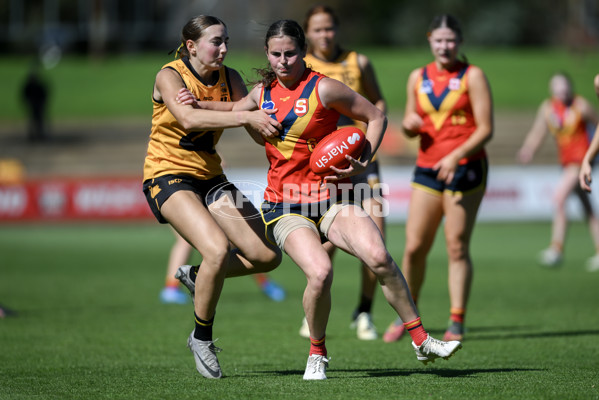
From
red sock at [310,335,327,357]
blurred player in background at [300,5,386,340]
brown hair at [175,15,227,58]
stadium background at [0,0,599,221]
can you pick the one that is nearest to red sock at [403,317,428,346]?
red sock at [310,335,327,357]

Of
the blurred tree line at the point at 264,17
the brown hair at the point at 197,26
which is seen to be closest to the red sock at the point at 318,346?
the brown hair at the point at 197,26

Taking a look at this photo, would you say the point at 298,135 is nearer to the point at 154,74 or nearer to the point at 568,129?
the point at 568,129

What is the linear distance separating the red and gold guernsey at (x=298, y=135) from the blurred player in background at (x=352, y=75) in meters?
1.72

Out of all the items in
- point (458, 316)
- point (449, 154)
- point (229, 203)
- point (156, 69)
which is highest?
point (449, 154)

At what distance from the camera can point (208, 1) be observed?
51000mm

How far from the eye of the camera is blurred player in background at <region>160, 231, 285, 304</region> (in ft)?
30.6

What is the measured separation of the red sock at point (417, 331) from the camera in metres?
5.29

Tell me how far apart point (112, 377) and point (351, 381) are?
1.60m

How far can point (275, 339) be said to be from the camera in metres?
7.24

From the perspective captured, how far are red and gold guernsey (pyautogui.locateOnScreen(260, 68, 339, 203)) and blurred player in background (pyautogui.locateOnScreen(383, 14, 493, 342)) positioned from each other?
1708 millimetres

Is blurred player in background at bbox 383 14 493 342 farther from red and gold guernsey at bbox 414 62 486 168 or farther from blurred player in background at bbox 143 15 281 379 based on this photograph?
blurred player in background at bbox 143 15 281 379

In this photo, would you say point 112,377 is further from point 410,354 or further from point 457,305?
point 457,305

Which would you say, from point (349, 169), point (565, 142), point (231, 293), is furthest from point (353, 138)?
point (565, 142)

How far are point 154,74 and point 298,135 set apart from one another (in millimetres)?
40327
